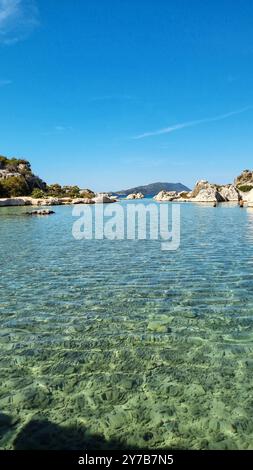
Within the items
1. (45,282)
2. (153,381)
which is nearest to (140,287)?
(45,282)

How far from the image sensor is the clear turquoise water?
6.67 m

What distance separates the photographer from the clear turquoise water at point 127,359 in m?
6.67

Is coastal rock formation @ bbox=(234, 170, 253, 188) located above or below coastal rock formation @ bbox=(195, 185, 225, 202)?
above

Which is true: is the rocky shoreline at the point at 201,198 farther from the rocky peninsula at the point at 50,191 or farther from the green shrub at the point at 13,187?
the green shrub at the point at 13,187

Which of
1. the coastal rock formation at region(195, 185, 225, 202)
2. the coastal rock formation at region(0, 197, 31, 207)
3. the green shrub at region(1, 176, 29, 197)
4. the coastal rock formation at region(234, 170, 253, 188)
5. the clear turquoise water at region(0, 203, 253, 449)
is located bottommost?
the clear turquoise water at region(0, 203, 253, 449)

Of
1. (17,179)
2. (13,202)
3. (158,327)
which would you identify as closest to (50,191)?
(17,179)

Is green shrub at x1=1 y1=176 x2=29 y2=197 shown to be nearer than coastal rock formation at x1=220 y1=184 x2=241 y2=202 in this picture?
Yes

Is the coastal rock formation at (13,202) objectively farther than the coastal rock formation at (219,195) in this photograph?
No

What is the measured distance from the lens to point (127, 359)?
9.42 meters

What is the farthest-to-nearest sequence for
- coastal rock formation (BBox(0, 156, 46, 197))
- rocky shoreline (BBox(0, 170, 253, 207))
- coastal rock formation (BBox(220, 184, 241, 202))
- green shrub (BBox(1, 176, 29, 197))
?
coastal rock formation (BBox(220, 184, 241, 202)) < coastal rock formation (BBox(0, 156, 46, 197)) < green shrub (BBox(1, 176, 29, 197)) < rocky shoreline (BBox(0, 170, 253, 207))

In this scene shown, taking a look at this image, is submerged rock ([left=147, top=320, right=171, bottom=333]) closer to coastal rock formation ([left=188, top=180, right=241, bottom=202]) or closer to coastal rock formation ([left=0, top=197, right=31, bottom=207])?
coastal rock formation ([left=0, top=197, right=31, bottom=207])

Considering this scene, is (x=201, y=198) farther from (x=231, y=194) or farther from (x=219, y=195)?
(x=231, y=194)

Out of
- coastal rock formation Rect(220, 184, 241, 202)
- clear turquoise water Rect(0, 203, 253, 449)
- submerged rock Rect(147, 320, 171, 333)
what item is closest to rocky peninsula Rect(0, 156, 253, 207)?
coastal rock formation Rect(220, 184, 241, 202)

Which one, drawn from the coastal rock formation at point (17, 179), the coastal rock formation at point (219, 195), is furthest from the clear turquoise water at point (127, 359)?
the coastal rock formation at point (219, 195)
